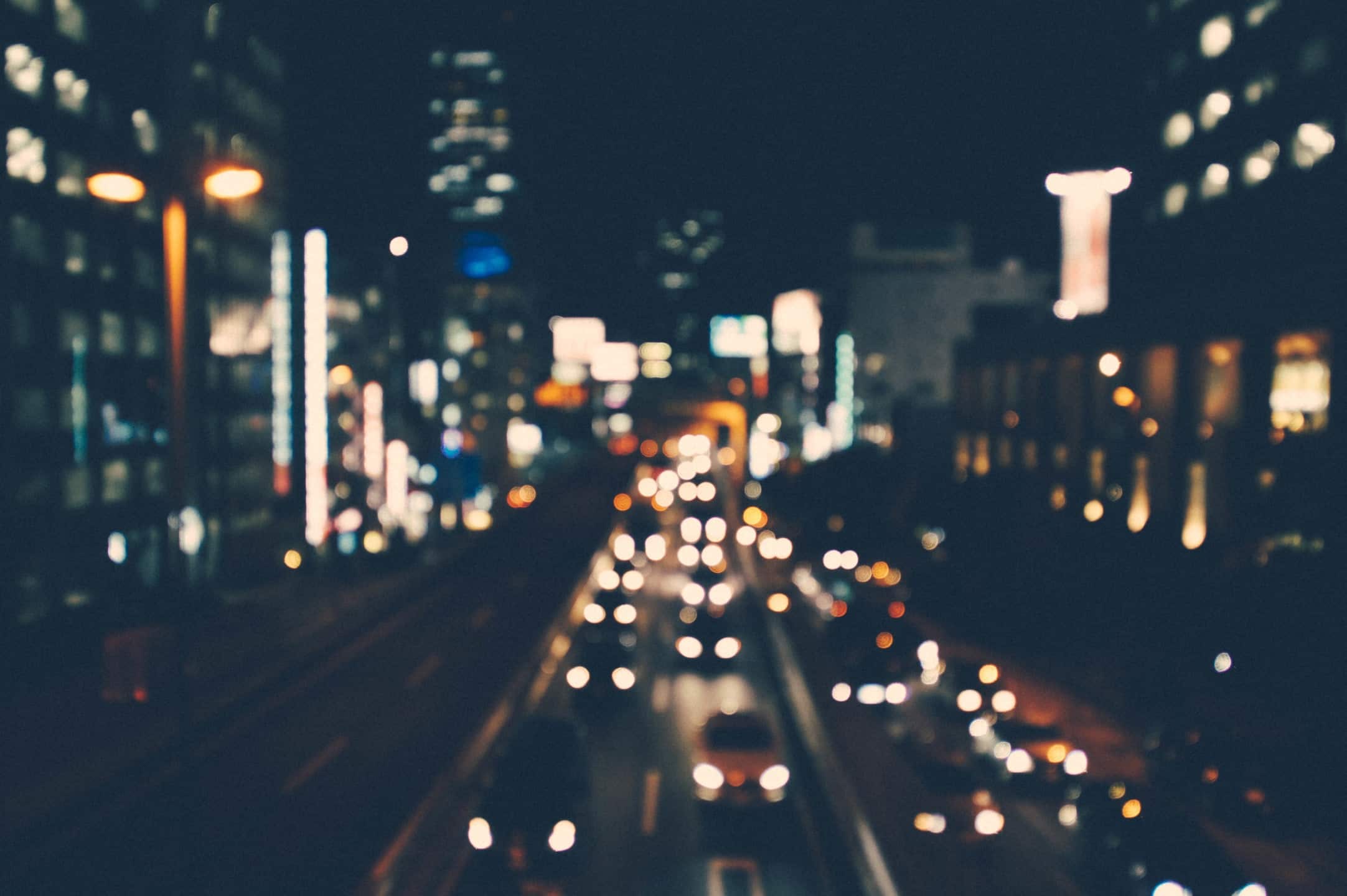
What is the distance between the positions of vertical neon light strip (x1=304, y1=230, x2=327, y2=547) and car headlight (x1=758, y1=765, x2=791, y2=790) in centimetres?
3272

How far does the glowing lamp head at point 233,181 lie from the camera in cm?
1411

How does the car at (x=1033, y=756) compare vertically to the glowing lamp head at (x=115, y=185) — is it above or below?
below

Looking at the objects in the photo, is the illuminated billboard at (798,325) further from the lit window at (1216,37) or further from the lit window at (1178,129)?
the lit window at (1216,37)

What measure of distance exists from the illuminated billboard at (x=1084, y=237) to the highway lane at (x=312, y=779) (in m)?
20.3

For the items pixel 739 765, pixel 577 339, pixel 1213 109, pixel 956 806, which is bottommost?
pixel 956 806

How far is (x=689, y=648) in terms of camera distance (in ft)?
111

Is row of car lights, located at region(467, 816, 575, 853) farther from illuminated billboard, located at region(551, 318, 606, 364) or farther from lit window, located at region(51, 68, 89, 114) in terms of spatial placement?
illuminated billboard, located at region(551, 318, 606, 364)

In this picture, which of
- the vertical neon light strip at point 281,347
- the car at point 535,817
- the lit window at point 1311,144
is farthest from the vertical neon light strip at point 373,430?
the lit window at point 1311,144

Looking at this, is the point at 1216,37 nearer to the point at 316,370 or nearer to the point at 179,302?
the point at 316,370

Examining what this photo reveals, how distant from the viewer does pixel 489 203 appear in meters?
164

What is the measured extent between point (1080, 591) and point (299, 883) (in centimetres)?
2863

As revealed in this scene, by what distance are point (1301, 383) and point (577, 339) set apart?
8686cm

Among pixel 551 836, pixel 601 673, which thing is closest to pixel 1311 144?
pixel 601 673

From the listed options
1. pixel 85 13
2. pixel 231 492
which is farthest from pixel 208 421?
pixel 85 13
